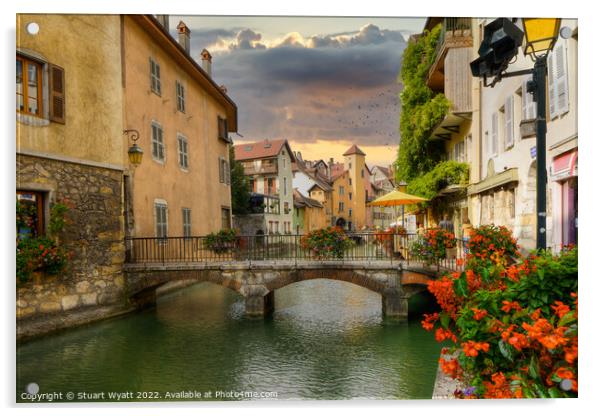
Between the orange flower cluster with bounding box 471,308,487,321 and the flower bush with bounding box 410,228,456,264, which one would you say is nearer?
the orange flower cluster with bounding box 471,308,487,321

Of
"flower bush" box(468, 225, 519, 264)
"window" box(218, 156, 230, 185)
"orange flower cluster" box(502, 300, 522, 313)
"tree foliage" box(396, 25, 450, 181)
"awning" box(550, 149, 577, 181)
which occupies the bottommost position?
"orange flower cluster" box(502, 300, 522, 313)

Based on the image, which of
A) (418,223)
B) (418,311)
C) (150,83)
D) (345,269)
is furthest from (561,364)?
(418,223)

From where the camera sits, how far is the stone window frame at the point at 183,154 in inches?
488

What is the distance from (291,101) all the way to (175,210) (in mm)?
7095

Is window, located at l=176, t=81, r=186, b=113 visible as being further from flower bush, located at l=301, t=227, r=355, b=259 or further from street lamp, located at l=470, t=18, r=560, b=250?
street lamp, located at l=470, t=18, r=560, b=250

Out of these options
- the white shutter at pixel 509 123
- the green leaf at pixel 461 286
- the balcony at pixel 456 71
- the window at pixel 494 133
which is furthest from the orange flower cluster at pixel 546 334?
the balcony at pixel 456 71

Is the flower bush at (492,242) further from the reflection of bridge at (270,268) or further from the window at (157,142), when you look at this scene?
the window at (157,142)

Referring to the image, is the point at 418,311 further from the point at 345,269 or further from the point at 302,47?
the point at 302,47

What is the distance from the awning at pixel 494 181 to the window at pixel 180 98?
8.59 metres

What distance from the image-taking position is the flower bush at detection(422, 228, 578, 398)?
10.2 feet

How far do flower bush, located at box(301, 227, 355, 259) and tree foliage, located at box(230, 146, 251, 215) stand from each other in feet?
54.7

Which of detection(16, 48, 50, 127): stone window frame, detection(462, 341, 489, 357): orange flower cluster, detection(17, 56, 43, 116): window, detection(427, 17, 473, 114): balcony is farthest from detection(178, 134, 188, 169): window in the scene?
detection(462, 341, 489, 357): orange flower cluster

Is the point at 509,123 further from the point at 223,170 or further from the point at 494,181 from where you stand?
the point at 223,170

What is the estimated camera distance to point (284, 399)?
14.0 feet
